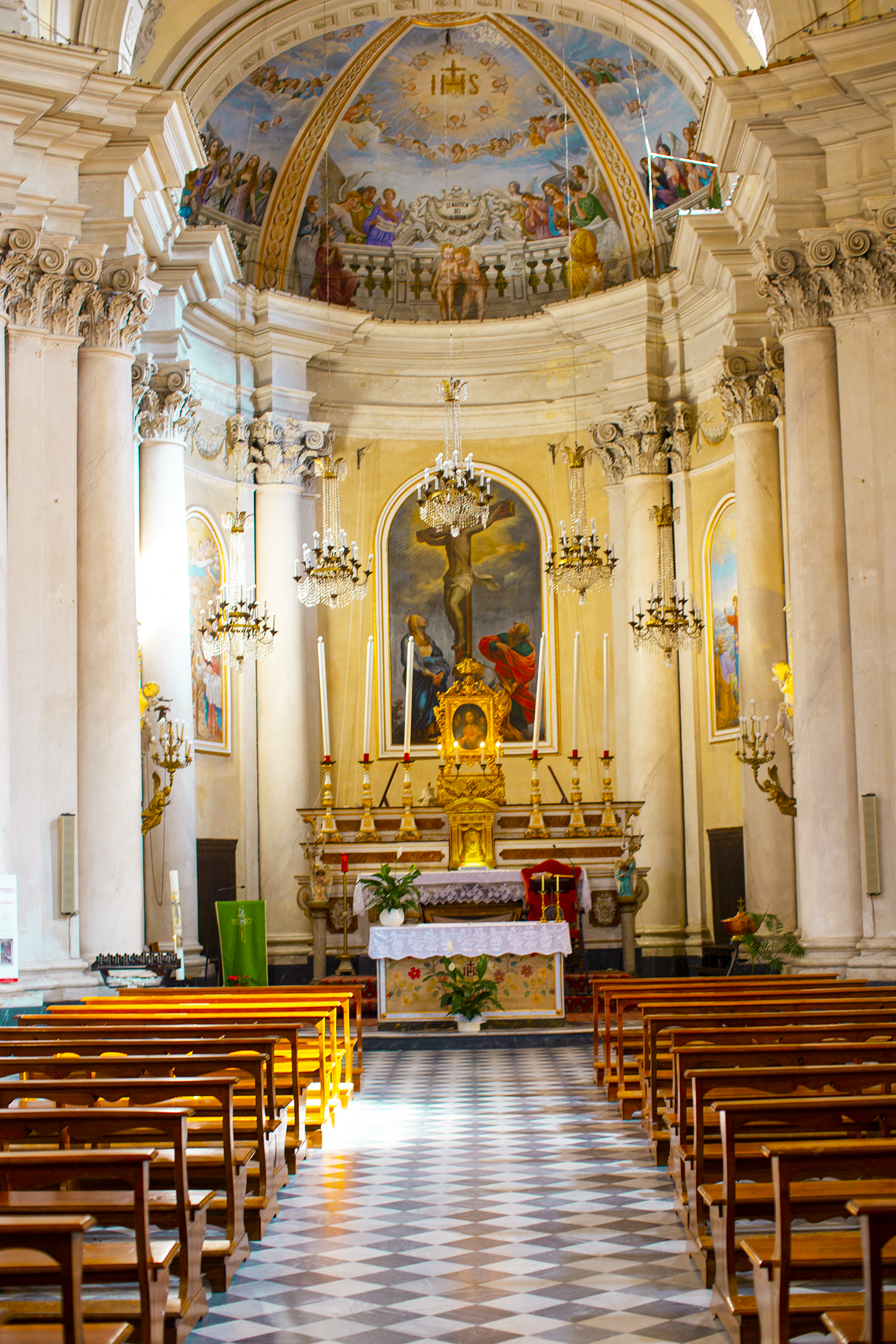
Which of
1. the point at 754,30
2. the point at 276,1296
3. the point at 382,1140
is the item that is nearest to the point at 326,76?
the point at 754,30

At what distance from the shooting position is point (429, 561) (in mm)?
21219

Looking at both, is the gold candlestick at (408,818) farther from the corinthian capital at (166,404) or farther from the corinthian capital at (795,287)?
the corinthian capital at (795,287)

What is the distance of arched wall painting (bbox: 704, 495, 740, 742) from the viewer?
1888 centimetres

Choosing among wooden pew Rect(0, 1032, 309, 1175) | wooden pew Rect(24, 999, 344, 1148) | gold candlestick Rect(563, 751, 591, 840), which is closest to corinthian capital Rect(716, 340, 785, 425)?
gold candlestick Rect(563, 751, 591, 840)

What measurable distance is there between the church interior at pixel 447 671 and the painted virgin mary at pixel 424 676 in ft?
0.18

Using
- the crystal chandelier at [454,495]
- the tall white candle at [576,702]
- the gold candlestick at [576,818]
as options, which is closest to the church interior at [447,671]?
the gold candlestick at [576,818]

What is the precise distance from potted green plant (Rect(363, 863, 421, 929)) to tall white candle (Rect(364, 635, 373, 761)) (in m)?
4.47

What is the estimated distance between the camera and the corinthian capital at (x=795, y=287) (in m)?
14.1

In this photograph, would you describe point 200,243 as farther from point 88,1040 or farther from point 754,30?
point 88,1040

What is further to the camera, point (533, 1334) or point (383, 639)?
point (383, 639)

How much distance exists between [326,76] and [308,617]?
7544 mm

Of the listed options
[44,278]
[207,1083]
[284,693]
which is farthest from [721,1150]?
[284,693]

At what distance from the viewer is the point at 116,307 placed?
1406cm

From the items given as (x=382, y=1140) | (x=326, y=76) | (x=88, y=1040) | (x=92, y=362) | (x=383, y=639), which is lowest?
(x=382, y=1140)
